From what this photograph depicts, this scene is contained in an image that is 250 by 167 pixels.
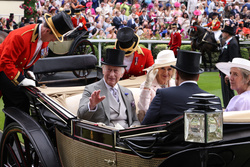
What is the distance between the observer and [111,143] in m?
2.53

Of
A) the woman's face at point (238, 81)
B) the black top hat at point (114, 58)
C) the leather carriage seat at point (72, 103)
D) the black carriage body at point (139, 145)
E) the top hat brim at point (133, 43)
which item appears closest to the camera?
the black carriage body at point (139, 145)

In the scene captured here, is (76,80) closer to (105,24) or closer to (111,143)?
(111,143)

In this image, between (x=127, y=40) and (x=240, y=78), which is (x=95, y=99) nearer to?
(x=240, y=78)

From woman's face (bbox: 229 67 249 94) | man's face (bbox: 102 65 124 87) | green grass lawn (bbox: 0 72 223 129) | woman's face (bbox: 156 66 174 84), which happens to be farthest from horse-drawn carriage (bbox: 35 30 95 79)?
woman's face (bbox: 229 67 249 94)

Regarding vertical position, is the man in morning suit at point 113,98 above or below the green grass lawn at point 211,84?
above

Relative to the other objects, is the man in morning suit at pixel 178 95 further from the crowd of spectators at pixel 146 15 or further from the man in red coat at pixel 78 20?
the crowd of spectators at pixel 146 15

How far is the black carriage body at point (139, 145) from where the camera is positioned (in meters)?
2.08

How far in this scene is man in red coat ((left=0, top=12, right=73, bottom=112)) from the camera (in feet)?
11.9

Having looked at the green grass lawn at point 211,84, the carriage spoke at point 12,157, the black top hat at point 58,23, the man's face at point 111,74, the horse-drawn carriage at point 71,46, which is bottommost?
the green grass lawn at point 211,84

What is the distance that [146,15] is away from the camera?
17.3 m

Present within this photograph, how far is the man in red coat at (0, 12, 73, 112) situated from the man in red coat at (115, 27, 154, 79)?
1.14 meters

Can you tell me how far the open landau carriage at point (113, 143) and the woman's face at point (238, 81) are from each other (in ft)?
3.49

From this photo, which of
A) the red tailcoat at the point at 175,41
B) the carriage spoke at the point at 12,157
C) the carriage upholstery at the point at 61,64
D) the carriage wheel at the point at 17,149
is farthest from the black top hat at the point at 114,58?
the red tailcoat at the point at 175,41

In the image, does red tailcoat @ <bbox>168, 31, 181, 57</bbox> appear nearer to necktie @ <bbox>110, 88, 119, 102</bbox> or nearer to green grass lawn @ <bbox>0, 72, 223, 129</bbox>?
green grass lawn @ <bbox>0, 72, 223, 129</bbox>
